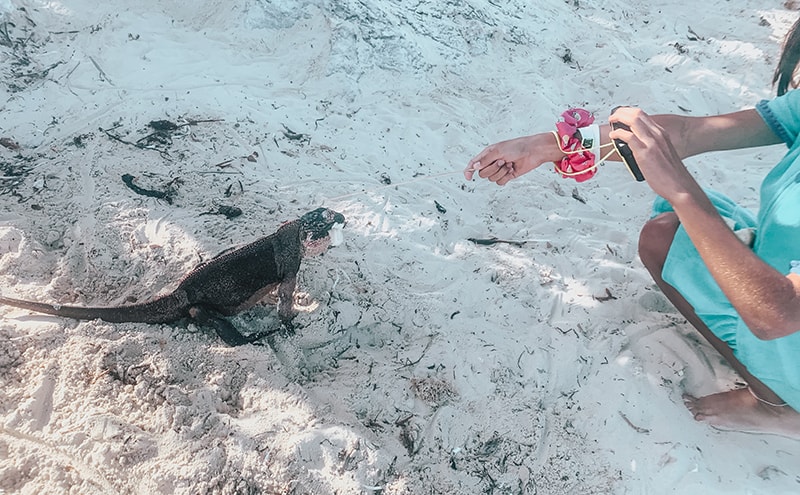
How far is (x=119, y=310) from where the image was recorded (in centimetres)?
288

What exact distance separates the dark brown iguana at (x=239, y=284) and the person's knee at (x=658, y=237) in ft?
6.31

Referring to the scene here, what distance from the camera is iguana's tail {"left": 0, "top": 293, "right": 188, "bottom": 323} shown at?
283cm

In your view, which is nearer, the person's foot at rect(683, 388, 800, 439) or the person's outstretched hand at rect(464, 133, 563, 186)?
the person's foot at rect(683, 388, 800, 439)

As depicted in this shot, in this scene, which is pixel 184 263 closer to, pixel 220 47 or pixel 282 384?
pixel 282 384

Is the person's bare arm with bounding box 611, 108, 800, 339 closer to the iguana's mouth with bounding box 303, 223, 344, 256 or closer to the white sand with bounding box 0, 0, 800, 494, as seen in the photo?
the white sand with bounding box 0, 0, 800, 494

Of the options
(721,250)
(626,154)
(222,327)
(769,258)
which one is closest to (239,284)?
(222,327)

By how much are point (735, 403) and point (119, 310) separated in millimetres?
3312

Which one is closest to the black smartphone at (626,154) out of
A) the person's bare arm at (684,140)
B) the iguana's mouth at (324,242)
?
the person's bare arm at (684,140)

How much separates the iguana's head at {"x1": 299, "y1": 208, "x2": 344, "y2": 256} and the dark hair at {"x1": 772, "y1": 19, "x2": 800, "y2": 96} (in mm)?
2602

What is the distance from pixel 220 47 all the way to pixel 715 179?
505cm

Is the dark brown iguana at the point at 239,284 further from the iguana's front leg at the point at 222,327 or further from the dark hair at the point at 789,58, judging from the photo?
the dark hair at the point at 789,58

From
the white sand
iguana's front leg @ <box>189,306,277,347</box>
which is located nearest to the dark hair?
the white sand

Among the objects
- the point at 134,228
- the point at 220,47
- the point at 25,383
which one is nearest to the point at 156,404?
the point at 25,383

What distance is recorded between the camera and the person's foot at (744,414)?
2.33 meters
